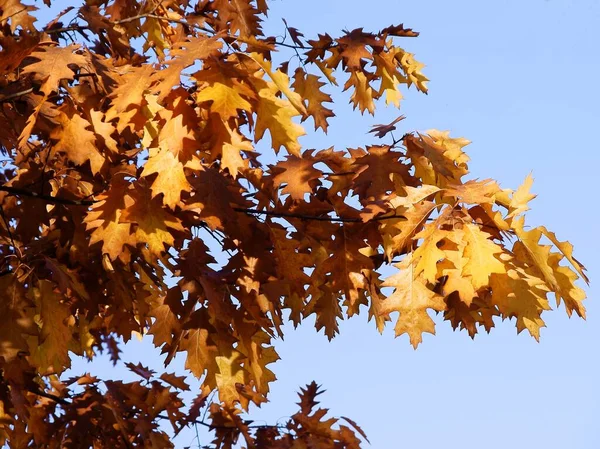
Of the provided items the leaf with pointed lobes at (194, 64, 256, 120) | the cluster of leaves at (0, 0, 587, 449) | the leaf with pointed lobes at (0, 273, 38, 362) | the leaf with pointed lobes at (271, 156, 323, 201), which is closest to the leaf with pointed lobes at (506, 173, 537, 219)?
the cluster of leaves at (0, 0, 587, 449)

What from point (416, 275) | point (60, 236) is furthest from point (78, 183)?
A: point (416, 275)

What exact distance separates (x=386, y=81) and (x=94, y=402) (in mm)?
2544

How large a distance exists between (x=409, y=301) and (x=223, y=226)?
0.77m

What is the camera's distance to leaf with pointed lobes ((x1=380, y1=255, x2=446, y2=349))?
3072 mm

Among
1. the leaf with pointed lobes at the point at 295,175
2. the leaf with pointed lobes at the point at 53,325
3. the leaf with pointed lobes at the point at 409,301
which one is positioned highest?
the leaf with pointed lobes at the point at 295,175

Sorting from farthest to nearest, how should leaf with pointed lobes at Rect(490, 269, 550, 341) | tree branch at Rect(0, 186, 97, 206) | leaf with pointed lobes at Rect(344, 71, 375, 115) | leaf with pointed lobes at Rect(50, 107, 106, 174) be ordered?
leaf with pointed lobes at Rect(344, 71, 375, 115), tree branch at Rect(0, 186, 97, 206), leaf with pointed lobes at Rect(50, 107, 106, 174), leaf with pointed lobes at Rect(490, 269, 550, 341)

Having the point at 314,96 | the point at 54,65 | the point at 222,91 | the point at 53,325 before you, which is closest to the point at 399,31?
the point at 314,96

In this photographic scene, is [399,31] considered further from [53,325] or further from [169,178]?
[53,325]

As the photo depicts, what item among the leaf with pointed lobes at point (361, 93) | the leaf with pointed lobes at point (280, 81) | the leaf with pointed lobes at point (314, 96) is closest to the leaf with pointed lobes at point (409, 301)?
the leaf with pointed lobes at point (280, 81)

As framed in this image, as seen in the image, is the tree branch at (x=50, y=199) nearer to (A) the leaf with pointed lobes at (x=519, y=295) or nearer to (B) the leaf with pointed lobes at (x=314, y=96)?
(B) the leaf with pointed lobes at (x=314, y=96)

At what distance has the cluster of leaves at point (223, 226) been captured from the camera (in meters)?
3.05

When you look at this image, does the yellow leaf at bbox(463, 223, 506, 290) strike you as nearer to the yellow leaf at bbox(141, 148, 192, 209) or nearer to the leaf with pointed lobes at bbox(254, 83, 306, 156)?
the leaf with pointed lobes at bbox(254, 83, 306, 156)

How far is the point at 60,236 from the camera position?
12.4ft

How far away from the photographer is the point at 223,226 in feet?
10.5
